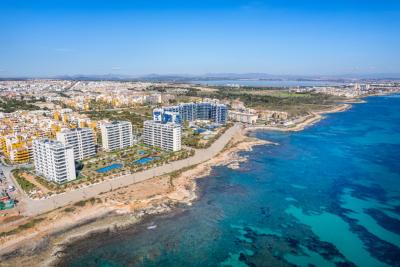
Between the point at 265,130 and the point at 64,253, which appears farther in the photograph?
the point at 265,130

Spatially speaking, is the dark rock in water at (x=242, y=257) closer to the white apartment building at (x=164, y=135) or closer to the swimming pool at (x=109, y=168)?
the swimming pool at (x=109, y=168)

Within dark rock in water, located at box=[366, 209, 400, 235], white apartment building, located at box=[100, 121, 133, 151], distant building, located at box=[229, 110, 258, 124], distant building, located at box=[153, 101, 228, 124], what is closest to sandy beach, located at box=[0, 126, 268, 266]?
white apartment building, located at box=[100, 121, 133, 151]

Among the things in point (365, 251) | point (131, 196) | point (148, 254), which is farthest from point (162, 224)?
point (365, 251)

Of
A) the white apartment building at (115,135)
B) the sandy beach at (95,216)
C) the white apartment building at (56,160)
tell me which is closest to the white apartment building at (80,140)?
the white apartment building at (115,135)

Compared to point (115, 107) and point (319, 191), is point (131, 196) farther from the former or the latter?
point (115, 107)

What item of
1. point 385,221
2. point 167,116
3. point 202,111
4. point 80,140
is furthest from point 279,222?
point 202,111

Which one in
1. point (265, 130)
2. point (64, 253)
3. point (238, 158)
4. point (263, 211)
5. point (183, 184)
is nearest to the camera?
point (64, 253)
